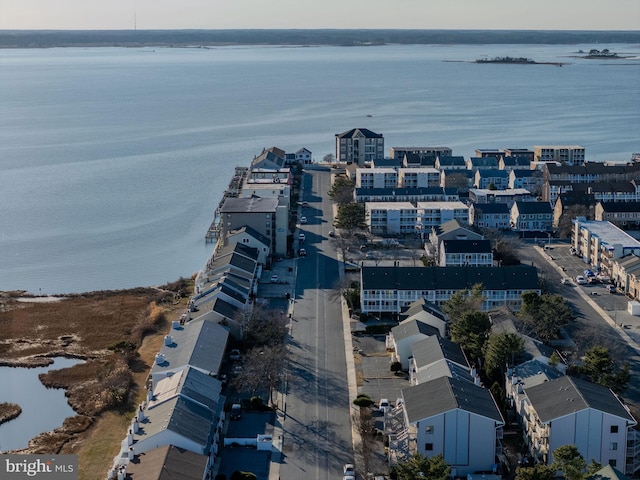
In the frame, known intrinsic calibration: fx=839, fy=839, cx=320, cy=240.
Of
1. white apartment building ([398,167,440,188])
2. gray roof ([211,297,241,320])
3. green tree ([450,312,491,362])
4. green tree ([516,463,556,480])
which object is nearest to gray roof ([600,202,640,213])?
white apartment building ([398,167,440,188])

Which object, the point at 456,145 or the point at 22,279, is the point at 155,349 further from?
the point at 456,145

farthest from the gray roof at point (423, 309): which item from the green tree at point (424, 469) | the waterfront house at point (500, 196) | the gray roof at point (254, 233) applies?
the waterfront house at point (500, 196)

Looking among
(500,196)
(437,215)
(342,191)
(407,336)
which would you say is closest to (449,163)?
(500,196)

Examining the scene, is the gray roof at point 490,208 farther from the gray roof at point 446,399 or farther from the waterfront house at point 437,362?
the gray roof at point 446,399

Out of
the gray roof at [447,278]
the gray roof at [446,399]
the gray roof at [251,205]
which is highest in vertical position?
the gray roof at [251,205]

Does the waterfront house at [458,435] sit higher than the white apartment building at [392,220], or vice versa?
the white apartment building at [392,220]

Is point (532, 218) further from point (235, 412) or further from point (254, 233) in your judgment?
point (235, 412)
